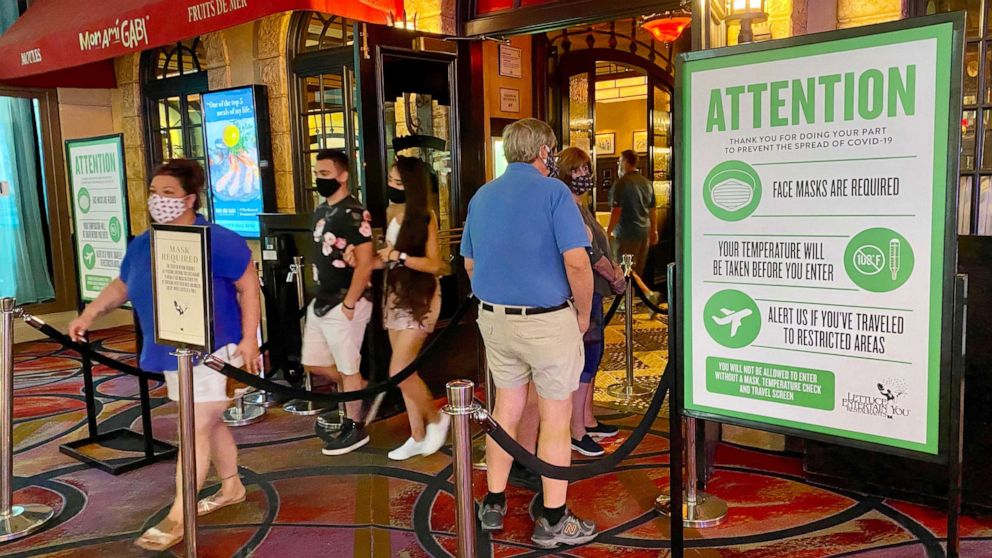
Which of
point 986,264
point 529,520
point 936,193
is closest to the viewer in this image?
point 936,193

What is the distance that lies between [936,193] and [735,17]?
1633 mm

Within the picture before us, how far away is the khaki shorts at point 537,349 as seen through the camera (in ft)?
9.46

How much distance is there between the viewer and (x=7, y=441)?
Result: 11.2 ft

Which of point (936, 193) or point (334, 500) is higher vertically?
point (936, 193)

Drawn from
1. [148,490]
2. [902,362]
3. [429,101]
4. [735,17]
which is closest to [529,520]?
[902,362]

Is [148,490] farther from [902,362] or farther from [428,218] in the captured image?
[902,362]

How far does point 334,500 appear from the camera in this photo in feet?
11.8

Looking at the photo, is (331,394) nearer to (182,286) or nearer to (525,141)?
(182,286)

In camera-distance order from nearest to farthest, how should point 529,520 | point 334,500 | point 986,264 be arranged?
point 986,264 → point 529,520 → point 334,500

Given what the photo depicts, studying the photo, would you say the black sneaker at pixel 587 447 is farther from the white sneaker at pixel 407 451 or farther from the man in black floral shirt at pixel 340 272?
the man in black floral shirt at pixel 340 272

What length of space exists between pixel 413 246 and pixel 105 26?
128 inches

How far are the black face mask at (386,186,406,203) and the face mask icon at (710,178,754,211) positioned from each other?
2145 mm

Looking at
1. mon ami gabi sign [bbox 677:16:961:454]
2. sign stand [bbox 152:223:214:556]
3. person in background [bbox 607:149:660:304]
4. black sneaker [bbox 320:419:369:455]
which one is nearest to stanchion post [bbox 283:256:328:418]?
black sneaker [bbox 320:419:369:455]

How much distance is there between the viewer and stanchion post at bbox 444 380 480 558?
6.70 feet
